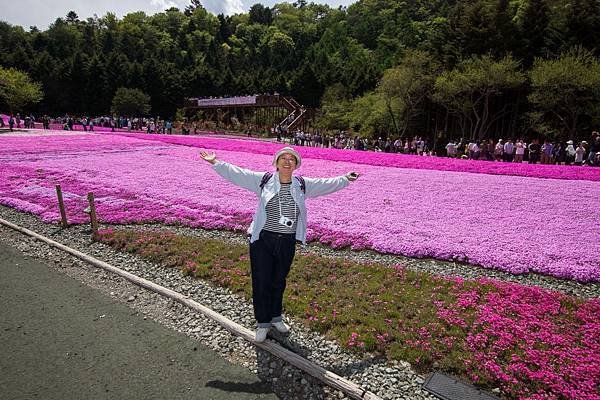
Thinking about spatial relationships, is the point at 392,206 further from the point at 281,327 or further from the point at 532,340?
the point at 281,327

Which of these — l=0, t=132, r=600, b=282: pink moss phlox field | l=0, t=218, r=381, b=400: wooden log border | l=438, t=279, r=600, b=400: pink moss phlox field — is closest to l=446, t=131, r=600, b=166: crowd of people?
l=0, t=132, r=600, b=282: pink moss phlox field

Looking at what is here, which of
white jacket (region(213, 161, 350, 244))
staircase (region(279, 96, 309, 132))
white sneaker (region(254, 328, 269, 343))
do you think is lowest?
white sneaker (region(254, 328, 269, 343))

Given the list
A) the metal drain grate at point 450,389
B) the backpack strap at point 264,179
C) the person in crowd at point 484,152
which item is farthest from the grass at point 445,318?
the person in crowd at point 484,152

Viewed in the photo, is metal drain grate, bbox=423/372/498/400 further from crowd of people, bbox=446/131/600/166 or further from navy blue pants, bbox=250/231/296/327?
crowd of people, bbox=446/131/600/166

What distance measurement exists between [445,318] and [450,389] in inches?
59.2

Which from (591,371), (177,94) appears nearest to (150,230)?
(591,371)

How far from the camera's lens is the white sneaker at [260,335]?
550 cm

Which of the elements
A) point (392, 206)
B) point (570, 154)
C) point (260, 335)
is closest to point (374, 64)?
point (570, 154)

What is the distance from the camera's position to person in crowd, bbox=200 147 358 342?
514cm

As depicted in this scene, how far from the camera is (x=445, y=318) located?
602cm

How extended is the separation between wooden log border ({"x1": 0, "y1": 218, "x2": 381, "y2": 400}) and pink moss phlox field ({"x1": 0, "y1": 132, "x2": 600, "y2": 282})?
144 inches

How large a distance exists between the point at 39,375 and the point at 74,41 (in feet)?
379

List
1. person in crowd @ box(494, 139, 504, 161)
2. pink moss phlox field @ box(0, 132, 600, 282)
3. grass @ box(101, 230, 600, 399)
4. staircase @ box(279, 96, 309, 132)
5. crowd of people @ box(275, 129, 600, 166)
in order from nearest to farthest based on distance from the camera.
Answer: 1. grass @ box(101, 230, 600, 399)
2. pink moss phlox field @ box(0, 132, 600, 282)
3. crowd of people @ box(275, 129, 600, 166)
4. person in crowd @ box(494, 139, 504, 161)
5. staircase @ box(279, 96, 309, 132)

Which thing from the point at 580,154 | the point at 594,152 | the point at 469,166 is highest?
the point at 594,152
